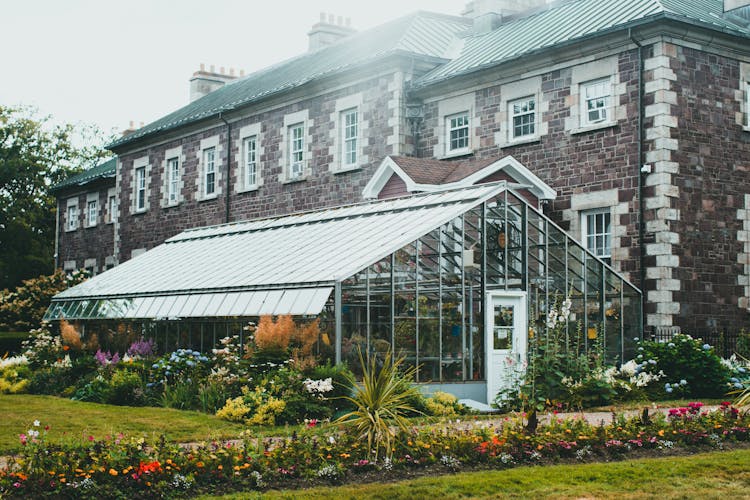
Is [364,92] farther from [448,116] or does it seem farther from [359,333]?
[359,333]

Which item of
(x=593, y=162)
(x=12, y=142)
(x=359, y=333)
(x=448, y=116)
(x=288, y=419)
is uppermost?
(x=12, y=142)

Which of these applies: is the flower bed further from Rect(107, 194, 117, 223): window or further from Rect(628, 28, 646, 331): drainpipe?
Rect(107, 194, 117, 223): window

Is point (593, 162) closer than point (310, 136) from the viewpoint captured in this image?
Yes

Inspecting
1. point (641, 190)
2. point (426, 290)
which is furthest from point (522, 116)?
point (426, 290)

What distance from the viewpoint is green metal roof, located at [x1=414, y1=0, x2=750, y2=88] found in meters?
21.5

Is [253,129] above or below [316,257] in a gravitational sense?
above

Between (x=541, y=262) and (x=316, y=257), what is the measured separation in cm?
414

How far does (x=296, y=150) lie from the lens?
3077 cm

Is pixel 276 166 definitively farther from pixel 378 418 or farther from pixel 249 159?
pixel 378 418

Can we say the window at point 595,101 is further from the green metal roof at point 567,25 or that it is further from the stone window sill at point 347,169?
the stone window sill at point 347,169

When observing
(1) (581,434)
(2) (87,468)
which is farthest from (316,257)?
(2) (87,468)

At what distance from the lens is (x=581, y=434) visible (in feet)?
37.0

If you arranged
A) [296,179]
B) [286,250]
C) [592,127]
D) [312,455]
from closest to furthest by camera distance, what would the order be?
[312,455] < [286,250] < [592,127] < [296,179]

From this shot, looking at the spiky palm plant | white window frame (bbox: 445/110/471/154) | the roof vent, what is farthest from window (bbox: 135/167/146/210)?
the spiky palm plant
